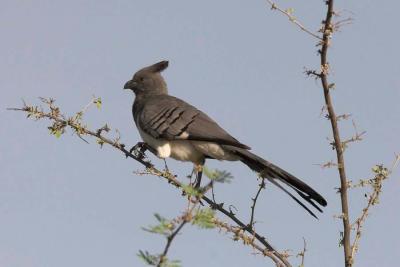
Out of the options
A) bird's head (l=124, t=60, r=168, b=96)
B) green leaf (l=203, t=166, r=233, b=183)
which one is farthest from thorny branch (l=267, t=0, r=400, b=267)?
bird's head (l=124, t=60, r=168, b=96)

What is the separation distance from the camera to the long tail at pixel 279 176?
518 centimetres

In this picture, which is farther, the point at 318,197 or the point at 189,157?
the point at 189,157

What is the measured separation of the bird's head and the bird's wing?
40.2 inches

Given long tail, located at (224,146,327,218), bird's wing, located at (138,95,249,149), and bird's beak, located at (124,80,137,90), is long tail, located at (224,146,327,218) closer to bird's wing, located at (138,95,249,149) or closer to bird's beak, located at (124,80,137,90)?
bird's wing, located at (138,95,249,149)

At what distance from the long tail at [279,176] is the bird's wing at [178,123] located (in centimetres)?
27

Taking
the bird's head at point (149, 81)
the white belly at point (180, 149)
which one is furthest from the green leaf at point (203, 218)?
the bird's head at point (149, 81)

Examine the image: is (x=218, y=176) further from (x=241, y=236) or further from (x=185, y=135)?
(x=185, y=135)

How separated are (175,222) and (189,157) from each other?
5358 mm

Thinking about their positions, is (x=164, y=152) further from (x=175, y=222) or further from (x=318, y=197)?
(x=175, y=222)

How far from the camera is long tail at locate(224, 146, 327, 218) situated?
5.18m

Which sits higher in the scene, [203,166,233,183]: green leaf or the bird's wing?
the bird's wing

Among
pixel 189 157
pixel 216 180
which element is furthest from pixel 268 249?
pixel 189 157

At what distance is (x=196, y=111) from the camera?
7.79 metres

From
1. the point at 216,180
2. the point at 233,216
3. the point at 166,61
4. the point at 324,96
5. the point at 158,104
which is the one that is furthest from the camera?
the point at 166,61
